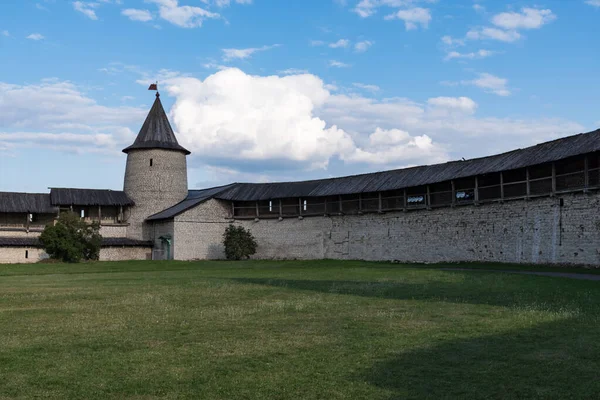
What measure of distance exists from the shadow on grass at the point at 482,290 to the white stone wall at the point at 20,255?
27299mm

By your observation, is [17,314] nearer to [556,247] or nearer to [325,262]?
[556,247]

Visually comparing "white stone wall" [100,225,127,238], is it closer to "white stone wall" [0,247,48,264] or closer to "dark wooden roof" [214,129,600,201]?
"white stone wall" [0,247,48,264]

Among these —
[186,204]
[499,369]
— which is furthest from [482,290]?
[186,204]

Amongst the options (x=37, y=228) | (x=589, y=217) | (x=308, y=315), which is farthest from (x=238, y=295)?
(x=37, y=228)

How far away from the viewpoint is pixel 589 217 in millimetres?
25453

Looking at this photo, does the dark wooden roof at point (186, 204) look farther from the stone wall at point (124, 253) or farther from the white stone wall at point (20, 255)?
the white stone wall at point (20, 255)

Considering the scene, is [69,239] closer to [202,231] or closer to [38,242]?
[38,242]

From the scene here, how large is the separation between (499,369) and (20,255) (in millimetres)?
40660

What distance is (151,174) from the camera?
48.6 meters

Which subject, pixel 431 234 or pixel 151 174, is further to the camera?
pixel 151 174

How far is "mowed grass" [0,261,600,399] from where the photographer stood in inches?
254

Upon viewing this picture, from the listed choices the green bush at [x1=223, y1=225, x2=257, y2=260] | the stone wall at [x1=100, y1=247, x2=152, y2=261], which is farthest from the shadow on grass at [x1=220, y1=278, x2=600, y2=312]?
the stone wall at [x1=100, y1=247, x2=152, y2=261]

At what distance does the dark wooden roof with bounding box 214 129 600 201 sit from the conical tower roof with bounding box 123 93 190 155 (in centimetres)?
610

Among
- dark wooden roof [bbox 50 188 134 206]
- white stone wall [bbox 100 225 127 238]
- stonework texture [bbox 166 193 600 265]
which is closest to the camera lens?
stonework texture [bbox 166 193 600 265]
